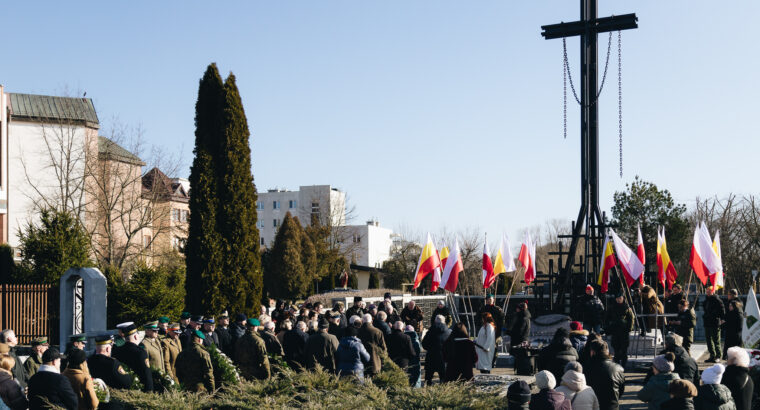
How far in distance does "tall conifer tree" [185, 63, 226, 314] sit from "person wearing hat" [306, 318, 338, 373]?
6.92m

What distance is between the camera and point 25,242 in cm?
2103

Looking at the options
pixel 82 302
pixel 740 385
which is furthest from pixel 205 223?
pixel 740 385

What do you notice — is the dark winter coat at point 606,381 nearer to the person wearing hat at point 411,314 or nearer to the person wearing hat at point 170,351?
the person wearing hat at point 170,351

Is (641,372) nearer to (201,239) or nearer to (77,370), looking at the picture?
(201,239)

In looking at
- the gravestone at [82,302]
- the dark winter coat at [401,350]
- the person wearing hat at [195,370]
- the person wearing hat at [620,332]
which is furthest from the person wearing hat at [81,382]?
the person wearing hat at [620,332]

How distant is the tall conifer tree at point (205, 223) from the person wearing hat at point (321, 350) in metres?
6.92

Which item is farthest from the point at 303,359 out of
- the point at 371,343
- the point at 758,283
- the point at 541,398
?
the point at 758,283

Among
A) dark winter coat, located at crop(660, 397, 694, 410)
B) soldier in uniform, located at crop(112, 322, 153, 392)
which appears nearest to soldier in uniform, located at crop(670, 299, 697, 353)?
dark winter coat, located at crop(660, 397, 694, 410)

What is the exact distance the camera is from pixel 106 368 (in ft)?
28.5

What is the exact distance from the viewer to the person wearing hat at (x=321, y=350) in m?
12.7

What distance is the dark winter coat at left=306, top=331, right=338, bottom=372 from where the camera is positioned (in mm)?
12727

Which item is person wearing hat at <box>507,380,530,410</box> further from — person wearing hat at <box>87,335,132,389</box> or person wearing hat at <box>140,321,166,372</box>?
person wearing hat at <box>140,321,166,372</box>

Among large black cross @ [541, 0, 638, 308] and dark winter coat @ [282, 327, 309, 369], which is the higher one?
large black cross @ [541, 0, 638, 308]

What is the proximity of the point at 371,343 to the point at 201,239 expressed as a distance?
25.6ft
